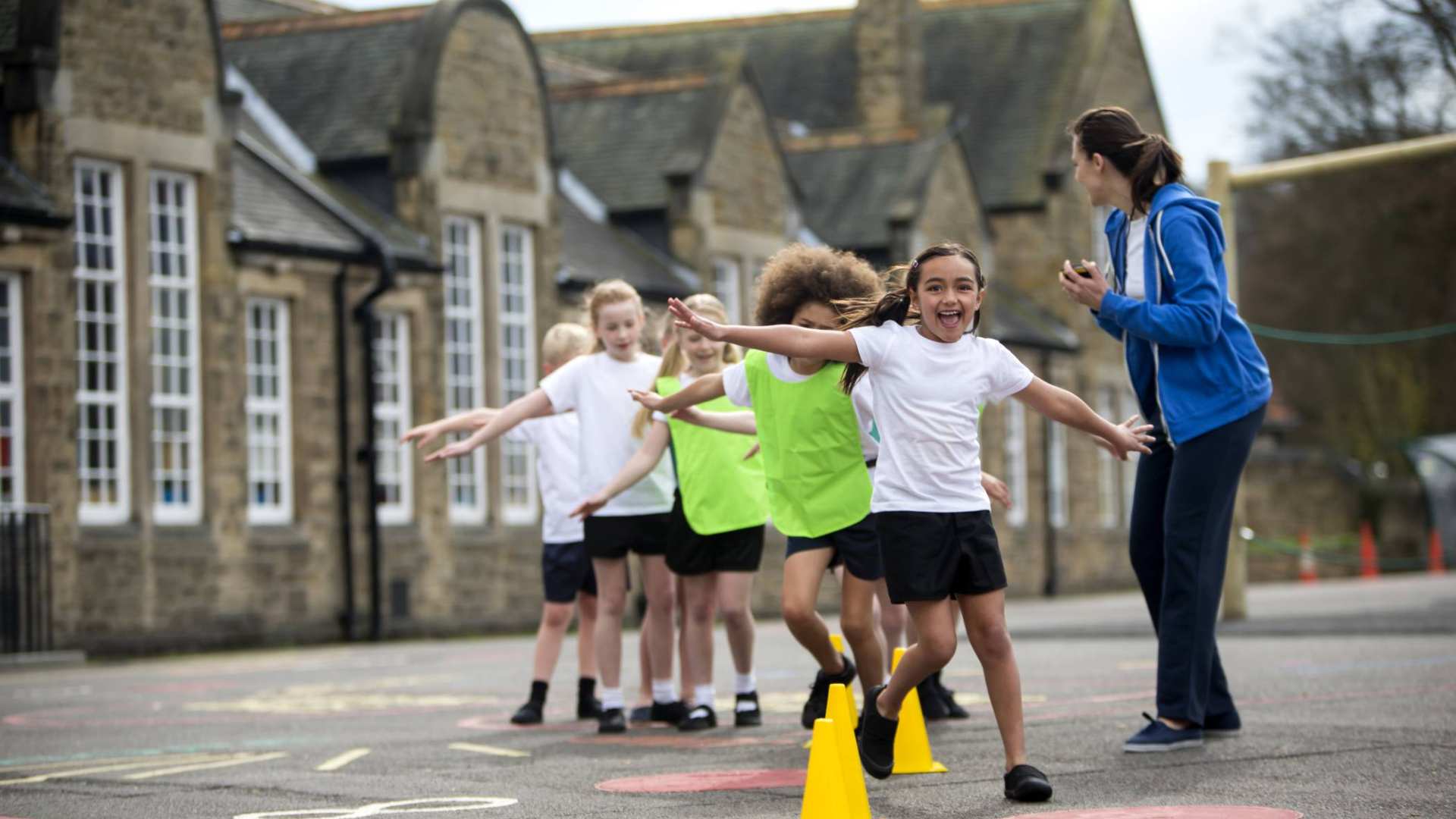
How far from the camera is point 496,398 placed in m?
27.9

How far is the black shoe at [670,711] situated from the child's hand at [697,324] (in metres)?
3.16

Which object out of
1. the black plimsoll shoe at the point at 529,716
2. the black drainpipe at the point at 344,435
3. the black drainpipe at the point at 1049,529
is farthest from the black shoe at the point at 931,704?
the black drainpipe at the point at 1049,529

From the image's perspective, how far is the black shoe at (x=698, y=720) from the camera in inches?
388

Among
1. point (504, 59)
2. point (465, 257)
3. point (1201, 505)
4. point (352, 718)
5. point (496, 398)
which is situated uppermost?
point (504, 59)

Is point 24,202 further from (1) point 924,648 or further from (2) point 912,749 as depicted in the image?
(1) point 924,648

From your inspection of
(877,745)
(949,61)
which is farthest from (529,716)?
(949,61)

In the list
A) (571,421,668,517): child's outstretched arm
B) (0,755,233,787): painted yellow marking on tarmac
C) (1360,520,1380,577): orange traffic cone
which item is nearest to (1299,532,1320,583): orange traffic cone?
(1360,520,1380,577): orange traffic cone

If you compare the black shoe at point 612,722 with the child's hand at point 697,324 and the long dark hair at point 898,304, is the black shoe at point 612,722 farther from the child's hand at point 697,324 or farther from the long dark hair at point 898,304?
the child's hand at point 697,324

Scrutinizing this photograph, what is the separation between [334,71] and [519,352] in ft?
14.9

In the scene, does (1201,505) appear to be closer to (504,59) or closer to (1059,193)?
(504,59)

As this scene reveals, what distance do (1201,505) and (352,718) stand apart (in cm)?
528

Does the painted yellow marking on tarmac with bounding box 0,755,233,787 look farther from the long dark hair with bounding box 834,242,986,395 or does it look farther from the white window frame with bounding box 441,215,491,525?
the white window frame with bounding box 441,215,491,525

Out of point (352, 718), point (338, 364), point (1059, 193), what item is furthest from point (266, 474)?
point (1059, 193)

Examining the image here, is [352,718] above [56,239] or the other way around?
the other way around
